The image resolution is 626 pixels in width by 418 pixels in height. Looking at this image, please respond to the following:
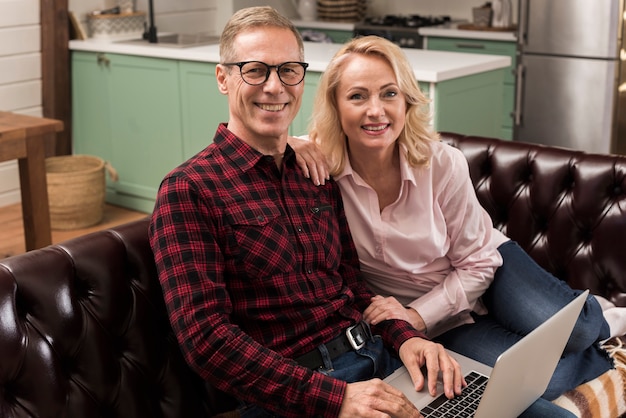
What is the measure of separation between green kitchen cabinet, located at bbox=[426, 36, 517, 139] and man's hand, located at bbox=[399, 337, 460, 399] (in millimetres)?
3892

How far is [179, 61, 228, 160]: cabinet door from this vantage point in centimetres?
445

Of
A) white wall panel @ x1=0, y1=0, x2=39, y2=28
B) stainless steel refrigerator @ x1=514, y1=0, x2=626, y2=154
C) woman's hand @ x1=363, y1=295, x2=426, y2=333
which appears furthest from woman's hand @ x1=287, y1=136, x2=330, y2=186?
stainless steel refrigerator @ x1=514, y1=0, x2=626, y2=154

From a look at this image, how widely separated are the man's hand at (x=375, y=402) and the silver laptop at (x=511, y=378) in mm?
99

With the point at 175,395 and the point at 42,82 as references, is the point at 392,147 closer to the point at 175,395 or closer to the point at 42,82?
the point at 175,395

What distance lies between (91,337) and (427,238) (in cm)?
93

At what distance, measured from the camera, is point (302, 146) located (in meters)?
2.14

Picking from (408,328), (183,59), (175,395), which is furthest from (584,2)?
(175,395)

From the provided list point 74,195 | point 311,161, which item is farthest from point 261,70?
point 74,195

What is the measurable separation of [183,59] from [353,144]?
2513 mm

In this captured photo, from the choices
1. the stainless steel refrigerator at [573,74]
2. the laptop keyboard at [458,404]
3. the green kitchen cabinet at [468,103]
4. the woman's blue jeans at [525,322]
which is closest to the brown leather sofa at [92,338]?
the laptop keyboard at [458,404]

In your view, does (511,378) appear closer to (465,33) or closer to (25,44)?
(25,44)

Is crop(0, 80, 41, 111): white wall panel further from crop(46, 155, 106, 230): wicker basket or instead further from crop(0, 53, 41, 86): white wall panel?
crop(46, 155, 106, 230): wicker basket

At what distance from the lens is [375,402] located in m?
1.68

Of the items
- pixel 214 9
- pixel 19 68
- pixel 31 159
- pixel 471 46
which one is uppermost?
pixel 214 9
